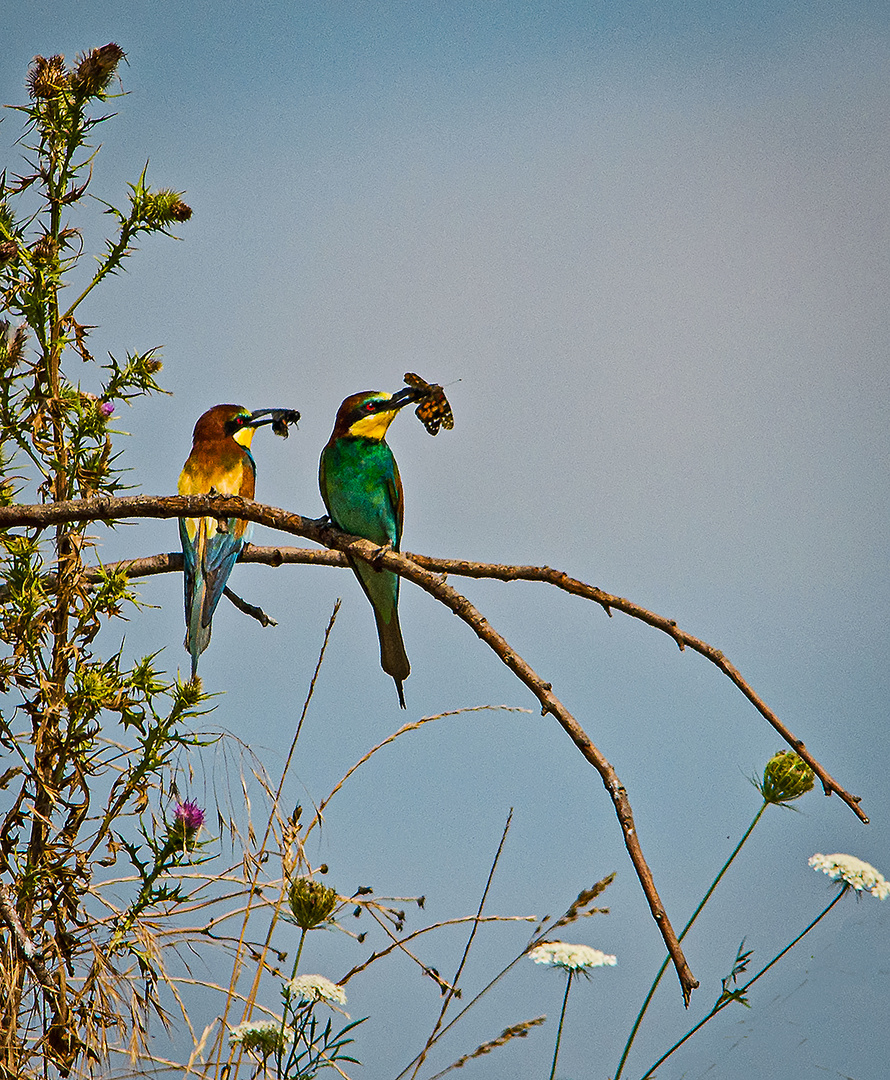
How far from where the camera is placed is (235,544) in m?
2.81

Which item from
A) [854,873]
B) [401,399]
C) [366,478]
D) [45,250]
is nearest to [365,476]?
[366,478]

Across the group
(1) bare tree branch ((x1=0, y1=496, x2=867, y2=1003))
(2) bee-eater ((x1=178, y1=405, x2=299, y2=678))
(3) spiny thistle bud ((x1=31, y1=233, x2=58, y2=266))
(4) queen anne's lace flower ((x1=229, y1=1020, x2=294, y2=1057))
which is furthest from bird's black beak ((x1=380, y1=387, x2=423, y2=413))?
(4) queen anne's lace flower ((x1=229, y1=1020, x2=294, y2=1057))

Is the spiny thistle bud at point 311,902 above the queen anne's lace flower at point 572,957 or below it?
above

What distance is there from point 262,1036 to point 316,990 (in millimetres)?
110

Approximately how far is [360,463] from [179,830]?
4.41 ft

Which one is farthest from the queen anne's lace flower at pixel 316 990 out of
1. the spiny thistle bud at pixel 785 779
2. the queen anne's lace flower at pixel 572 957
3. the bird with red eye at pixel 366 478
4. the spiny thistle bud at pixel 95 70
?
the spiny thistle bud at pixel 95 70

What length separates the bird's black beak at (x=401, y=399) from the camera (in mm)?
2746

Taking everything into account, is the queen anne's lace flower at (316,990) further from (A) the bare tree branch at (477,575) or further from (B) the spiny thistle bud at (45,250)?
(B) the spiny thistle bud at (45,250)

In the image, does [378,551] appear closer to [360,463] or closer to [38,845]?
[38,845]

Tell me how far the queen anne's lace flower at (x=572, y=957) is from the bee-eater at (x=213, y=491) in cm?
103

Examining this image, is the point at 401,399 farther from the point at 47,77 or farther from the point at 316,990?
the point at 316,990

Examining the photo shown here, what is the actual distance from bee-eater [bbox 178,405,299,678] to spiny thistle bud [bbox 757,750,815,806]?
1169mm

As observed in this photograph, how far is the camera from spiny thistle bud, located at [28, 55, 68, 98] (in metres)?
2.32

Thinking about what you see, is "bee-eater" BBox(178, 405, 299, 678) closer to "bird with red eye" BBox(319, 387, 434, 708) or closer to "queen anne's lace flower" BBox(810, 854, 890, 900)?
"bird with red eye" BBox(319, 387, 434, 708)
